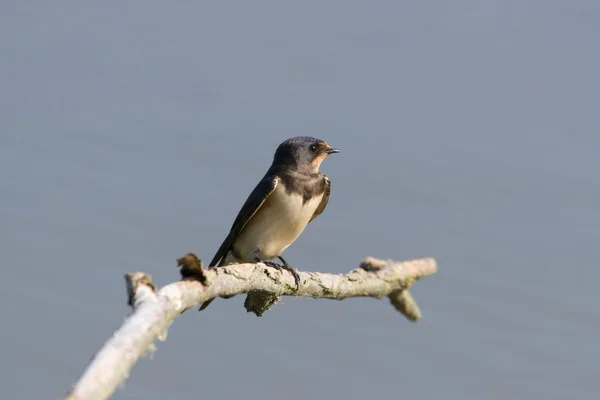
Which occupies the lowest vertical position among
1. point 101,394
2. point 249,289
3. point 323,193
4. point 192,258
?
point 101,394

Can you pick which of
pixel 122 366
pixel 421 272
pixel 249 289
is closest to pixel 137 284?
pixel 122 366

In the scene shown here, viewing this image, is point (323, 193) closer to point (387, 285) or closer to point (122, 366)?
point (387, 285)

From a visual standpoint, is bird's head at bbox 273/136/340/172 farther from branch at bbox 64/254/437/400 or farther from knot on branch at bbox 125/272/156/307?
knot on branch at bbox 125/272/156/307

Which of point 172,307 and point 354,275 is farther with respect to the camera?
point 354,275

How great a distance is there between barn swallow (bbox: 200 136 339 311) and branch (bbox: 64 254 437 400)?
358mm

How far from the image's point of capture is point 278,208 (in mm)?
4648

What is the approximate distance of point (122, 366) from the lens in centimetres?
232

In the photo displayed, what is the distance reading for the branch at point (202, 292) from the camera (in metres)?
2.29

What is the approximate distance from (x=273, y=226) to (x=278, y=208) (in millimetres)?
78

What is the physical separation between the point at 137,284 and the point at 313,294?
1.54 meters

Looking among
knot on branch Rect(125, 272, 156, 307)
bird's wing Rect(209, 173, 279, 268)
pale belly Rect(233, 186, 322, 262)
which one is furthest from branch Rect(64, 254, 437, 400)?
bird's wing Rect(209, 173, 279, 268)

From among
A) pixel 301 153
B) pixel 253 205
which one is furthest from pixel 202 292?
pixel 301 153

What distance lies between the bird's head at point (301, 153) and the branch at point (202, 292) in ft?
1.72

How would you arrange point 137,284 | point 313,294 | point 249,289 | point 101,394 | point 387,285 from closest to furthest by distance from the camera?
point 101,394, point 137,284, point 249,289, point 313,294, point 387,285
